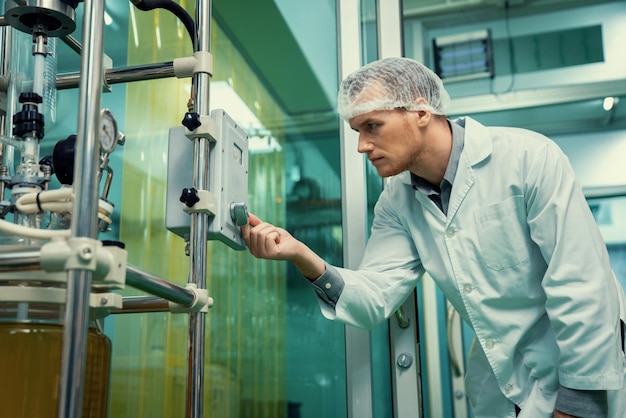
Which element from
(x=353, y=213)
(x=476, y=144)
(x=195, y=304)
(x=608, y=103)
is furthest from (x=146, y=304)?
(x=608, y=103)

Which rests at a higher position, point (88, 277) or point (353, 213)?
point (353, 213)

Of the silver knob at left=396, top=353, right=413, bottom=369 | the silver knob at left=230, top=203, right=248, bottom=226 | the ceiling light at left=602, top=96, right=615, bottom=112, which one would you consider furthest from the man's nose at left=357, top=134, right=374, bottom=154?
the ceiling light at left=602, top=96, right=615, bottom=112

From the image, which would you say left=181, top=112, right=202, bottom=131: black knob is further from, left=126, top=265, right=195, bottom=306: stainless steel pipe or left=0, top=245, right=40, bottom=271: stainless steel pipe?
left=0, top=245, right=40, bottom=271: stainless steel pipe

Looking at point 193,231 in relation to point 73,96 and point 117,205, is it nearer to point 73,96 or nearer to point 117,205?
point 117,205

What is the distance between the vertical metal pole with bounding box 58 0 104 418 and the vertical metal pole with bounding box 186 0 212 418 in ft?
1.11

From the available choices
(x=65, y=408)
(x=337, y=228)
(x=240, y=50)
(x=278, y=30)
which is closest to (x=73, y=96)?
(x=240, y=50)

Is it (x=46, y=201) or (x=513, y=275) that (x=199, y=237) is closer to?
(x=46, y=201)

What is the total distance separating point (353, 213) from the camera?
62.2 inches

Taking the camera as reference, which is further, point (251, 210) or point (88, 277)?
point (251, 210)

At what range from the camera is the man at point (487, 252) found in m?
Answer: 1.20

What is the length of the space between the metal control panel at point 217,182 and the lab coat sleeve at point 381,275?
333 mm

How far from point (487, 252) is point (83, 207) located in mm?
913

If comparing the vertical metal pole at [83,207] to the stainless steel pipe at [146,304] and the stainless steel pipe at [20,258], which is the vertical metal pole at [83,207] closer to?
the stainless steel pipe at [20,258]

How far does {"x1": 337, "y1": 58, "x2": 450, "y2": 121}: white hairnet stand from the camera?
4.60 ft
